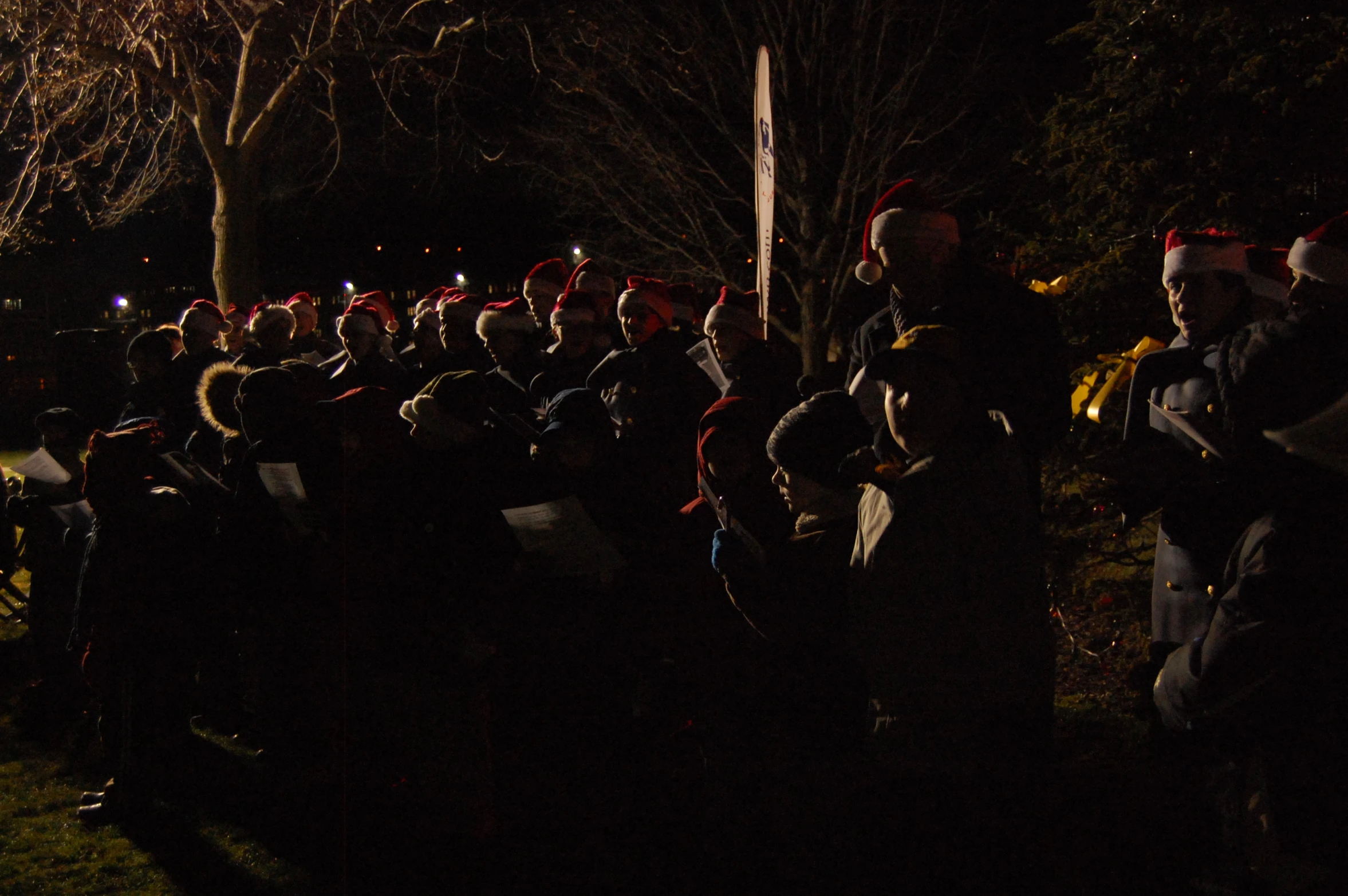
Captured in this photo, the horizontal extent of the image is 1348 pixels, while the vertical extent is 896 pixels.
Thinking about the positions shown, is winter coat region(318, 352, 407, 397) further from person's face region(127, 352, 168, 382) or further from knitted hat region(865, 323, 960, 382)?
knitted hat region(865, 323, 960, 382)

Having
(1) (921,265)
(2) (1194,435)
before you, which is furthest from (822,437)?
(2) (1194,435)

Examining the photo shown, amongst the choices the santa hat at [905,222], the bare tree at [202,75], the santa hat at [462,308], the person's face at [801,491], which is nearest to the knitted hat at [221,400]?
the santa hat at [462,308]

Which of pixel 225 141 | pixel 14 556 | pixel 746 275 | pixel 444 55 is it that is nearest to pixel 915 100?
pixel 746 275

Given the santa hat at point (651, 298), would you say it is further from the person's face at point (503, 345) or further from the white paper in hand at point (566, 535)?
the white paper in hand at point (566, 535)

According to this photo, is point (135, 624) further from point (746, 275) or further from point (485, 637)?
point (746, 275)

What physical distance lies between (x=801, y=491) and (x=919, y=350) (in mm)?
789

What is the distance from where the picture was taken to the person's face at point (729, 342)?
19.9ft

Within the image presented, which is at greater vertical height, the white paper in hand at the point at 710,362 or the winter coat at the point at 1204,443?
the white paper in hand at the point at 710,362

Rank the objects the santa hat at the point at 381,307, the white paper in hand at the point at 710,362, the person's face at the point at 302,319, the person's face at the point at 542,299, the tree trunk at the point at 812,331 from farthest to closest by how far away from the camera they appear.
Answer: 1. the tree trunk at the point at 812,331
2. the person's face at the point at 302,319
3. the santa hat at the point at 381,307
4. the person's face at the point at 542,299
5. the white paper in hand at the point at 710,362

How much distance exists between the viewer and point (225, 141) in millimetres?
17781

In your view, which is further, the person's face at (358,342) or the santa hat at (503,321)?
the person's face at (358,342)

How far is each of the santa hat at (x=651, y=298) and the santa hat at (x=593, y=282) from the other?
0.90 metres

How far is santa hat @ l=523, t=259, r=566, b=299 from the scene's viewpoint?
8.48 metres

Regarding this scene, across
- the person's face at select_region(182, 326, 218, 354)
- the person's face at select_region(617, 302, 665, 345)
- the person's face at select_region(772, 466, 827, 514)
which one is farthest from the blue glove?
the person's face at select_region(182, 326, 218, 354)
